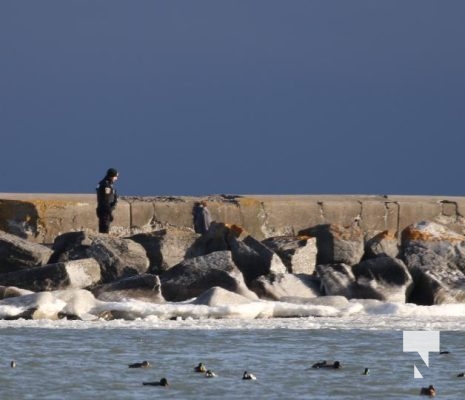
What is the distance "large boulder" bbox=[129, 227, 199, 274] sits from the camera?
59.2 ft

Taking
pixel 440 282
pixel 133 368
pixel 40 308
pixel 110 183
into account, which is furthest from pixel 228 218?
pixel 133 368

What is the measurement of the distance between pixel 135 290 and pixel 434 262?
11.7 ft

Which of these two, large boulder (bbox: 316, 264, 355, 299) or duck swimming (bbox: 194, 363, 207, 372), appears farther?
large boulder (bbox: 316, 264, 355, 299)

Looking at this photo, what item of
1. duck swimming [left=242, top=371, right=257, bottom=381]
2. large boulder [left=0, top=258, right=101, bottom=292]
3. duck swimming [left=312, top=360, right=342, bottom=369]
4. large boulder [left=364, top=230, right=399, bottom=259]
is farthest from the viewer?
large boulder [left=364, top=230, right=399, bottom=259]

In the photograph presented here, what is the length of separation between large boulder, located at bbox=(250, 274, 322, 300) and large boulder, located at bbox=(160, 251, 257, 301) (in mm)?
155

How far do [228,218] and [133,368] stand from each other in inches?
320

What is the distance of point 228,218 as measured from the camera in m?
20.6

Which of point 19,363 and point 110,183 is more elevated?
point 110,183

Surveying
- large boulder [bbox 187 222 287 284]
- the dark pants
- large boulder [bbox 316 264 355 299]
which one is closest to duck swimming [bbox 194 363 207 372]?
large boulder [bbox 316 264 355 299]

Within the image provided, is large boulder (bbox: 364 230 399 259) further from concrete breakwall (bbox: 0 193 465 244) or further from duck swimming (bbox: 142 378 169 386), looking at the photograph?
duck swimming (bbox: 142 378 169 386)

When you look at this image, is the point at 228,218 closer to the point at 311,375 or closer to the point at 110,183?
the point at 110,183

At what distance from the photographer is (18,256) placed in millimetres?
17750

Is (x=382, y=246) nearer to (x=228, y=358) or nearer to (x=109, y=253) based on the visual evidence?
(x=109, y=253)

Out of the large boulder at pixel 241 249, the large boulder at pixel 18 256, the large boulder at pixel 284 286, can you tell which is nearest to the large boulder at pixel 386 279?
the large boulder at pixel 284 286
